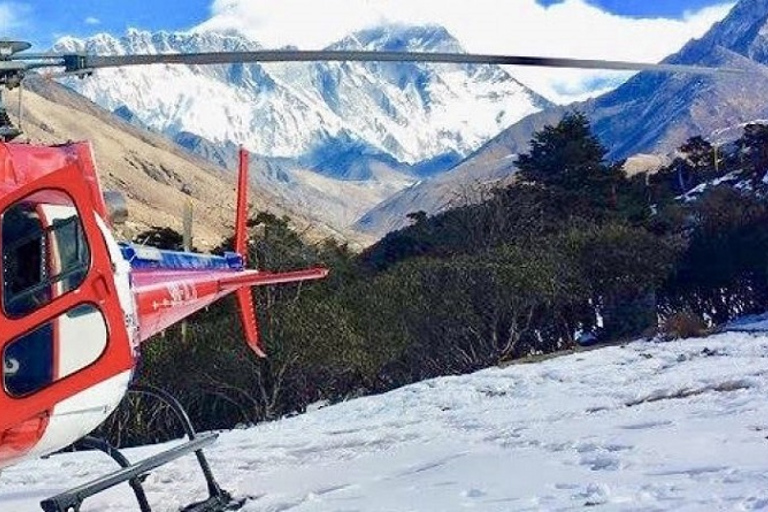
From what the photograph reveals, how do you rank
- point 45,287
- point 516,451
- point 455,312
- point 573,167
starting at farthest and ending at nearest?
point 573,167 < point 455,312 < point 516,451 < point 45,287

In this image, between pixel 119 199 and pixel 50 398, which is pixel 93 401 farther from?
pixel 119 199

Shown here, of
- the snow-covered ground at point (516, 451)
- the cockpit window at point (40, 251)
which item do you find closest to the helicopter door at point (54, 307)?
the cockpit window at point (40, 251)

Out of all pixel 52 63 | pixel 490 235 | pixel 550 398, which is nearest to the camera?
pixel 52 63

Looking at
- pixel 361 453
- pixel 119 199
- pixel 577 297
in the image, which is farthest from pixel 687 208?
pixel 119 199

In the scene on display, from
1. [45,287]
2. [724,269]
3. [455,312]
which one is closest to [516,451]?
[45,287]

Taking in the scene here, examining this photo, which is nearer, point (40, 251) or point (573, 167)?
point (40, 251)

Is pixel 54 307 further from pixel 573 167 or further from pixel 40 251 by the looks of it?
pixel 573 167

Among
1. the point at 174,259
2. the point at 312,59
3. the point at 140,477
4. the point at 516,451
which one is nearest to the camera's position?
the point at 312,59
